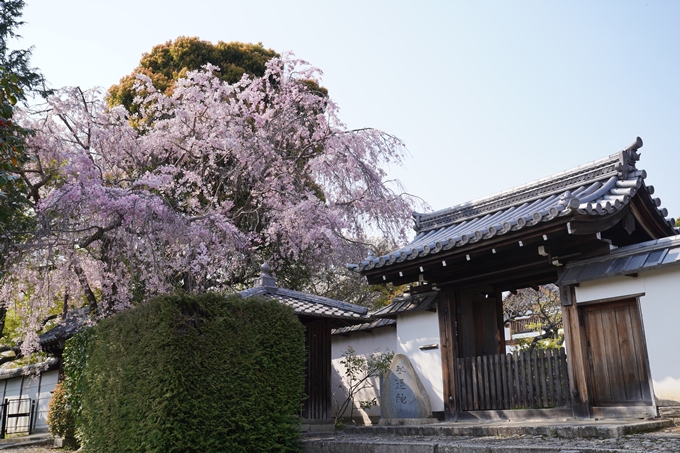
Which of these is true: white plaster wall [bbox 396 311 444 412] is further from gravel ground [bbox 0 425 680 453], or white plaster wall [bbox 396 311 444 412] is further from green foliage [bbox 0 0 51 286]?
green foliage [bbox 0 0 51 286]

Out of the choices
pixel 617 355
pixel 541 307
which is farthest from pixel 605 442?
pixel 541 307

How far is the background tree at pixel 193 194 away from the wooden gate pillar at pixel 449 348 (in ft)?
12.4

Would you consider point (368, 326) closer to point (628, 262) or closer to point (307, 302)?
point (307, 302)

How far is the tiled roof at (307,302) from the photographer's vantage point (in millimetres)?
10235

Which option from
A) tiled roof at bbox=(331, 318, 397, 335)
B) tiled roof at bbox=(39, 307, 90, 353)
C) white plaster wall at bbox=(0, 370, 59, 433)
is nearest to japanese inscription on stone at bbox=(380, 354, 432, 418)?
tiled roof at bbox=(331, 318, 397, 335)

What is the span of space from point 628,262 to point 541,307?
11494mm

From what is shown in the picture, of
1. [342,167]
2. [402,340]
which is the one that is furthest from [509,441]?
[342,167]

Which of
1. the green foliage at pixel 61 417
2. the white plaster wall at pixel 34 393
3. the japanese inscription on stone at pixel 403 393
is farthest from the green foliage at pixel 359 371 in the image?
the white plaster wall at pixel 34 393

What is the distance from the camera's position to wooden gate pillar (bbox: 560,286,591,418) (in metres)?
7.68

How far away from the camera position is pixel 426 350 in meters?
9.70

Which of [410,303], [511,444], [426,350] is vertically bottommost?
[511,444]

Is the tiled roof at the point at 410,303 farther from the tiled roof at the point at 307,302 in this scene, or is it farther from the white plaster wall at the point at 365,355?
the white plaster wall at the point at 365,355

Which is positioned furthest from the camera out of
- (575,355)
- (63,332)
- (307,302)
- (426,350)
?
(63,332)

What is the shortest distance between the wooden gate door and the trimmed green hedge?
4.10m
